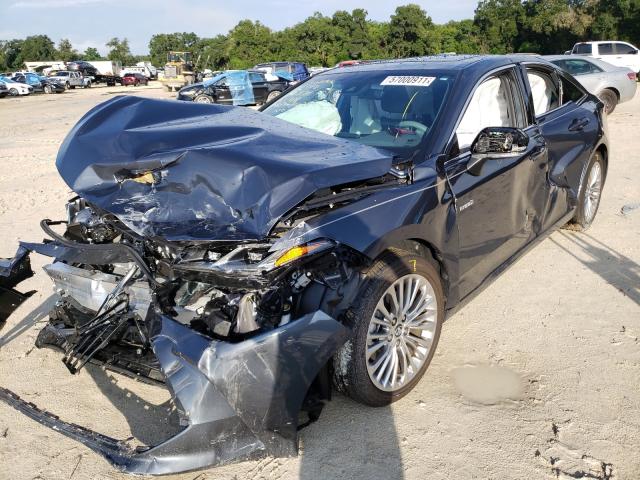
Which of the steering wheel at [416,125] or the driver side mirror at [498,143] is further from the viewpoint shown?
the steering wheel at [416,125]

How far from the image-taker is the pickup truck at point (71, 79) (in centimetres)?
4217

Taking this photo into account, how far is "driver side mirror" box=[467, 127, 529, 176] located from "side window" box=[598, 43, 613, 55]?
23.1 metres

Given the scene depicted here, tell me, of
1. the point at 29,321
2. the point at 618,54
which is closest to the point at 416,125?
the point at 29,321

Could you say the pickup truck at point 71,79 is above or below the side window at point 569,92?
above

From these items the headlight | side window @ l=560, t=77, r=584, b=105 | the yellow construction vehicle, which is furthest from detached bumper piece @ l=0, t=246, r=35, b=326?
the yellow construction vehicle

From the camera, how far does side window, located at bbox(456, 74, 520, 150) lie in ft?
11.7

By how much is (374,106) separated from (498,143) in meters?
0.98

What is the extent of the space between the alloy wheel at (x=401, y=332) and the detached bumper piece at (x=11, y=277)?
221 cm

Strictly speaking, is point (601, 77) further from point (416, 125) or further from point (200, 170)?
point (200, 170)

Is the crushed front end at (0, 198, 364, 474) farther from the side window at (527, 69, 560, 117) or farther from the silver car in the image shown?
the silver car

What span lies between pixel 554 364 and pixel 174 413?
91.3 inches

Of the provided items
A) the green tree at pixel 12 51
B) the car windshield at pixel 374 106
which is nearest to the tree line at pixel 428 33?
the green tree at pixel 12 51

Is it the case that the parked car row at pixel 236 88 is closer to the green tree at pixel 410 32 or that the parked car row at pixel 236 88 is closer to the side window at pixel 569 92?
the side window at pixel 569 92

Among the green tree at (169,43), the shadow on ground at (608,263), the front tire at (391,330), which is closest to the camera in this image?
the front tire at (391,330)
